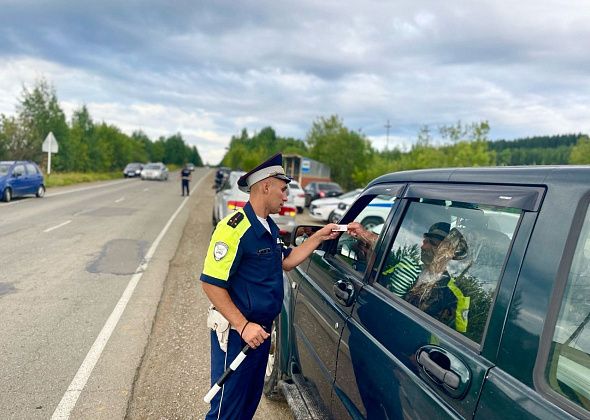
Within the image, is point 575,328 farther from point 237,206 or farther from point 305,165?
point 305,165

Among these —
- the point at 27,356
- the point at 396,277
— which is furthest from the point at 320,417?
the point at 27,356

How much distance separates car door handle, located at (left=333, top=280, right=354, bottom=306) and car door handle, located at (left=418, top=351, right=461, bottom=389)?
0.70m

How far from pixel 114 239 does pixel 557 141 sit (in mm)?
69686

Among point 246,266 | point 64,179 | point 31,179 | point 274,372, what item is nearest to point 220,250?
point 246,266

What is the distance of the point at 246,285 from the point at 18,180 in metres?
18.1

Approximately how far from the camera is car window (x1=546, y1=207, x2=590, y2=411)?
1305mm

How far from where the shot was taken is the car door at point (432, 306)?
1.52m

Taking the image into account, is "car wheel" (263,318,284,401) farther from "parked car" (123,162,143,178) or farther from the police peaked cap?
"parked car" (123,162,143,178)

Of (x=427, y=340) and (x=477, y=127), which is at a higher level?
(x=477, y=127)

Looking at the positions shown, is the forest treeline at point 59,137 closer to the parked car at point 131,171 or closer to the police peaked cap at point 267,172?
the parked car at point 131,171

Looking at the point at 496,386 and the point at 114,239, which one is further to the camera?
the point at 114,239

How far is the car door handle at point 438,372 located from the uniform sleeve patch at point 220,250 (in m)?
1.06

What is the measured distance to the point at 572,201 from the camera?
4.52 ft

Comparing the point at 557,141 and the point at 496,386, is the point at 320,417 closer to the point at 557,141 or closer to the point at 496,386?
the point at 496,386
